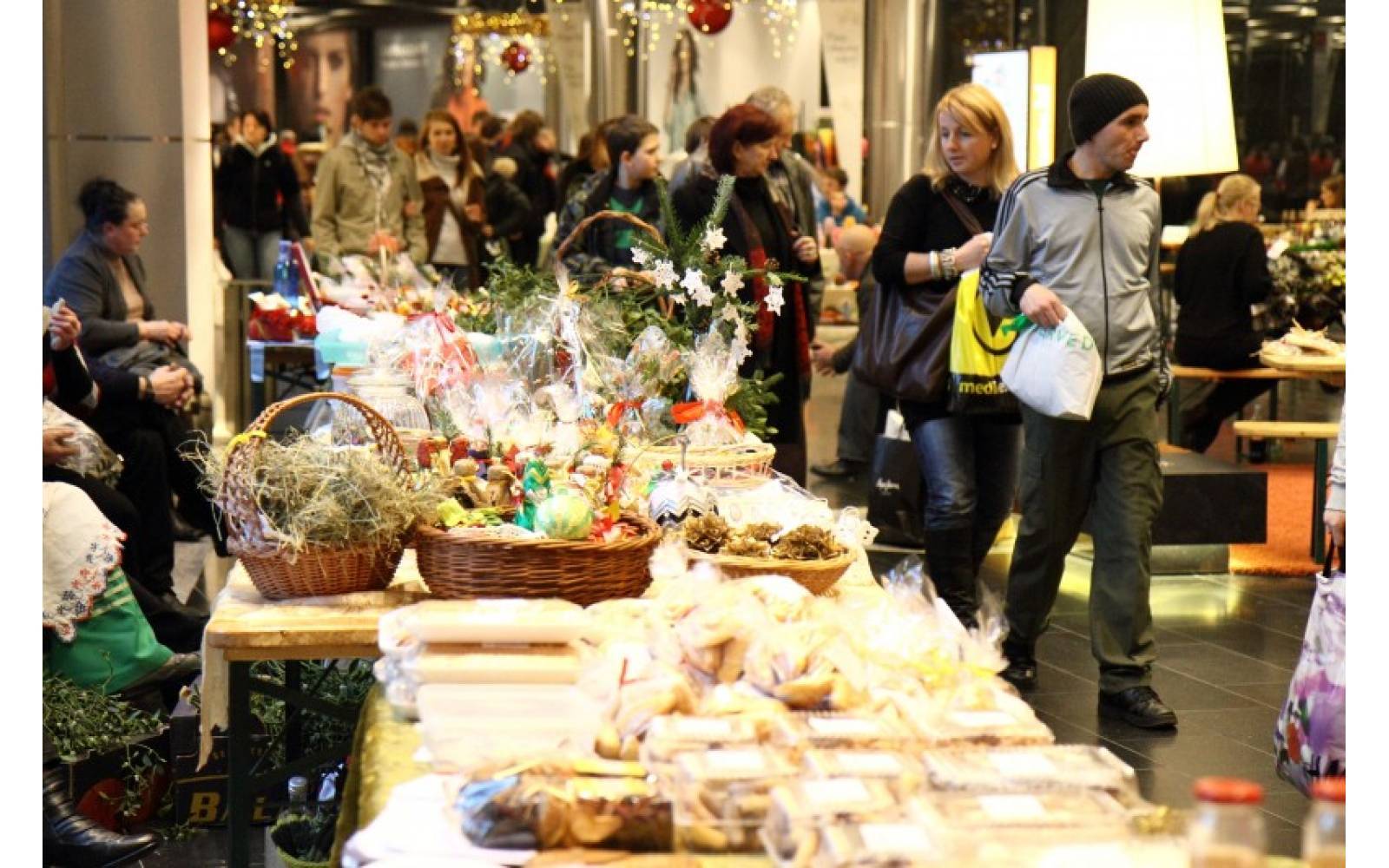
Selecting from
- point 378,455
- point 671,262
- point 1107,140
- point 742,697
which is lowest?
point 742,697

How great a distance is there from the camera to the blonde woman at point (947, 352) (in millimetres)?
5605

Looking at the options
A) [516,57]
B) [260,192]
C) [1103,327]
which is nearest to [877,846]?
[1103,327]

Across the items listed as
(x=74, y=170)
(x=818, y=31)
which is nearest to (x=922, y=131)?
(x=818, y=31)

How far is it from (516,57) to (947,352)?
1617cm

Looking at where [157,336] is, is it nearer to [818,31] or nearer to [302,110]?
[818,31]

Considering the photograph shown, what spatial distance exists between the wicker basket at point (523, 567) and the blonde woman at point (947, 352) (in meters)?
2.70

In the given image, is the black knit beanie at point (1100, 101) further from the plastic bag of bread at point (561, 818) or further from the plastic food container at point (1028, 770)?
the plastic bag of bread at point (561, 818)

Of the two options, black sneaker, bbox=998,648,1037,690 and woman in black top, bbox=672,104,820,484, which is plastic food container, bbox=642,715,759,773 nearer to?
black sneaker, bbox=998,648,1037,690

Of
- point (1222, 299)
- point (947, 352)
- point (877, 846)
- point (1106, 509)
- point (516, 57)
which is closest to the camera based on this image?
point (877, 846)

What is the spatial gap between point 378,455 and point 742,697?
113 centimetres

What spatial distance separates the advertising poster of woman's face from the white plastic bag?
20.8 metres

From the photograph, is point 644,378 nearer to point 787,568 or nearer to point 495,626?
point 787,568

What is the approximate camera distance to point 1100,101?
4.88 meters
